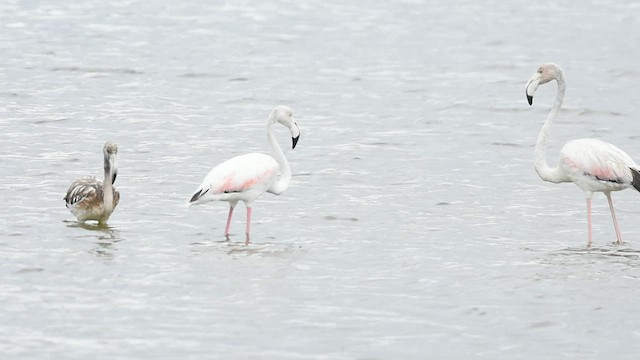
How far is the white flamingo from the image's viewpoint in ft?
41.2

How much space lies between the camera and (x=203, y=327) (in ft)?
31.0

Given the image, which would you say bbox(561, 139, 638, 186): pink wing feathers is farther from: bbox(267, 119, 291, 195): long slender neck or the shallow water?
bbox(267, 119, 291, 195): long slender neck

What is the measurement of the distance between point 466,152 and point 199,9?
16050mm

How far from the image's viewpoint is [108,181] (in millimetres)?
12797

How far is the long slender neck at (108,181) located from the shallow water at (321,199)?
0.27 metres

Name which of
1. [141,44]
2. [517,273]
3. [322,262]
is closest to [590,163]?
[517,273]

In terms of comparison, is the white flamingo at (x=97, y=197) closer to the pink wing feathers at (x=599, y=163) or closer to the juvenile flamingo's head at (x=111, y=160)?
the juvenile flamingo's head at (x=111, y=160)

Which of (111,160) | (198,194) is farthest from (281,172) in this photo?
(111,160)

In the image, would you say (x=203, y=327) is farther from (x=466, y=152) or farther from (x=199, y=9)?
(x=199, y=9)

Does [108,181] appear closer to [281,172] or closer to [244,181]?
[244,181]

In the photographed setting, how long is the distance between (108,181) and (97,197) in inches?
9.3

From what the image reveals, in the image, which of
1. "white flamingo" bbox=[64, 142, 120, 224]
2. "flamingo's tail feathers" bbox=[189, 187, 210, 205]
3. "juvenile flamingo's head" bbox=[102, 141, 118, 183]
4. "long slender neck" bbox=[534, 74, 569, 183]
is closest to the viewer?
"flamingo's tail feathers" bbox=[189, 187, 210, 205]

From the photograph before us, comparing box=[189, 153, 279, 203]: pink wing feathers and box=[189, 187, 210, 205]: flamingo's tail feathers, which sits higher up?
box=[189, 153, 279, 203]: pink wing feathers

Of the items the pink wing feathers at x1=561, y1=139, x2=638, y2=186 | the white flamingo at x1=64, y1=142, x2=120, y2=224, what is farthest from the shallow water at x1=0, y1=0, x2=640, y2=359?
the pink wing feathers at x1=561, y1=139, x2=638, y2=186
